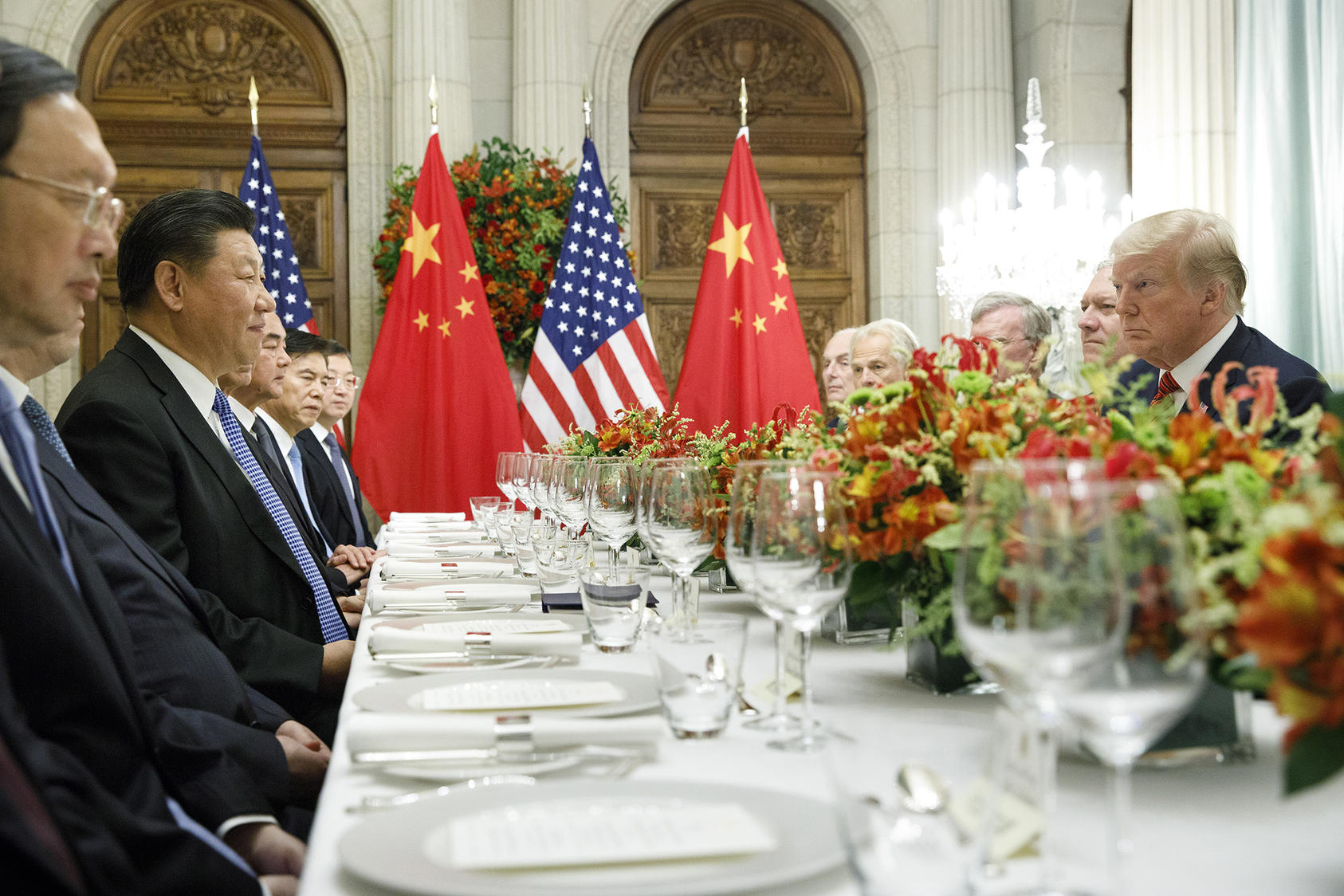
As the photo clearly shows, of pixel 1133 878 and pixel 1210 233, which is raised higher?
pixel 1210 233

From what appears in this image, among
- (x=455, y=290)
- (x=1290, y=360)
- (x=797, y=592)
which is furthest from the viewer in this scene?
(x=455, y=290)

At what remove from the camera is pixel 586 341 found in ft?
19.2

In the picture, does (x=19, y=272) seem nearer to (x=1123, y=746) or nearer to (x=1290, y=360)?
(x=1123, y=746)

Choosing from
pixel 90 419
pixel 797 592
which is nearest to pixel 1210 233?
pixel 797 592

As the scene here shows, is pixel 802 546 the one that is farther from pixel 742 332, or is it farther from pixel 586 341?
pixel 586 341

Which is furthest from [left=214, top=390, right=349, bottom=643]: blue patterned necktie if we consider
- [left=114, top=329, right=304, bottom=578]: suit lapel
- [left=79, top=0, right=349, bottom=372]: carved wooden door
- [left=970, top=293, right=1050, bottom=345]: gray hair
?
[left=79, top=0, right=349, bottom=372]: carved wooden door

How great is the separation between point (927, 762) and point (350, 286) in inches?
254

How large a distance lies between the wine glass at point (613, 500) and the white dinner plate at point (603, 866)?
1.07 m

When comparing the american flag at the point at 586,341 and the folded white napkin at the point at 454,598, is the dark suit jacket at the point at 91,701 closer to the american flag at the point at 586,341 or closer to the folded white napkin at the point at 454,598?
the folded white napkin at the point at 454,598

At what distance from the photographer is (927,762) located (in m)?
0.72

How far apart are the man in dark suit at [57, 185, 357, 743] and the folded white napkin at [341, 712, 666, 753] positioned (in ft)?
3.83

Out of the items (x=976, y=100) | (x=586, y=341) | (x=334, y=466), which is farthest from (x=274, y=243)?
(x=976, y=100)

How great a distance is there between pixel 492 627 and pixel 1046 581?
1.04 metres

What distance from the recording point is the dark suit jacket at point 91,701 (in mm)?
1157
